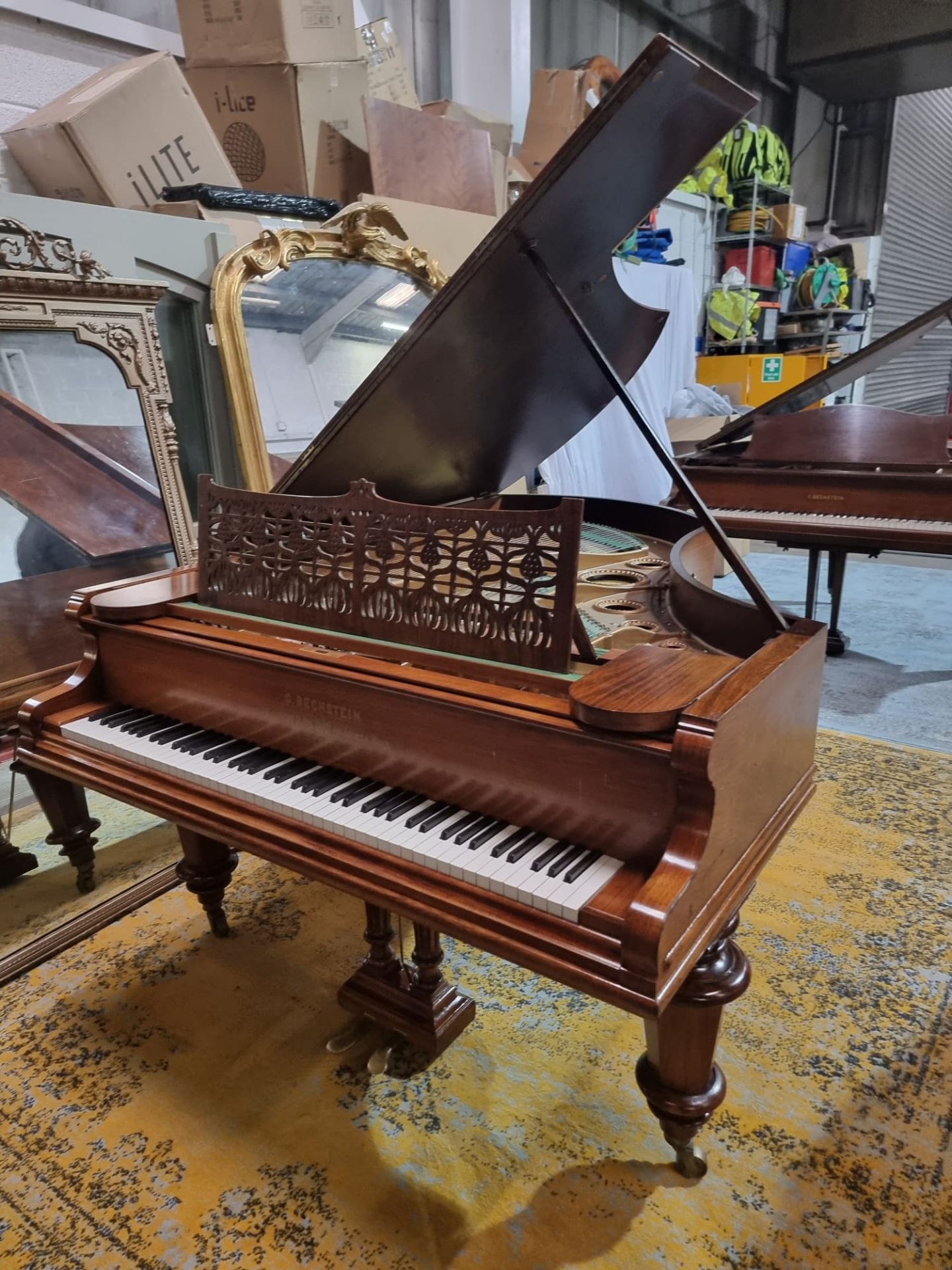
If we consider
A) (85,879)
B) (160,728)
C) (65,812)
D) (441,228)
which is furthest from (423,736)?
(441,228)

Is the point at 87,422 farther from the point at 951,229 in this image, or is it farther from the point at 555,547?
the point at 951,229

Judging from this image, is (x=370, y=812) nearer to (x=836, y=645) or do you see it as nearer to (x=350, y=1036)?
(x=350, y=1036)

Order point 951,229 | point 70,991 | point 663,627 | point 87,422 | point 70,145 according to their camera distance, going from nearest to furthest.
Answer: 1. point 663,627
2. point 70,991
3. point 87,422
4. point 70,145
5. point 951,229

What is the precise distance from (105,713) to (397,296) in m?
2.88

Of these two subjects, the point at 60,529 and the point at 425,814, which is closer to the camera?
the point at 425,814

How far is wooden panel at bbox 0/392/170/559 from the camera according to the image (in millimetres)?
2387

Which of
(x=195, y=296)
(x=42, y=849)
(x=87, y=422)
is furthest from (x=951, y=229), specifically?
(x=42, y=849)

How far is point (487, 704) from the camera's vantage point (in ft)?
4.05

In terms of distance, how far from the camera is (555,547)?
127 cm

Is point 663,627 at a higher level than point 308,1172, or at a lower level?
higher

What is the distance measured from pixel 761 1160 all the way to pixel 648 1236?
0.28m

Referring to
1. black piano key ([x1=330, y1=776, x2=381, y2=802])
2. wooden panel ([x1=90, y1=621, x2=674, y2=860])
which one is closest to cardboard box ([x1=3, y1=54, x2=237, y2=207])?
wooden panel ([x1=90, y1=621, x2=674, y2=860])

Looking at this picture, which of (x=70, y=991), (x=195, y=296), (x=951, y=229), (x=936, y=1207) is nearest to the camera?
(x=936, y=1207)

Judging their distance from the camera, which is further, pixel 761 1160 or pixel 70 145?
pixel 70 145
